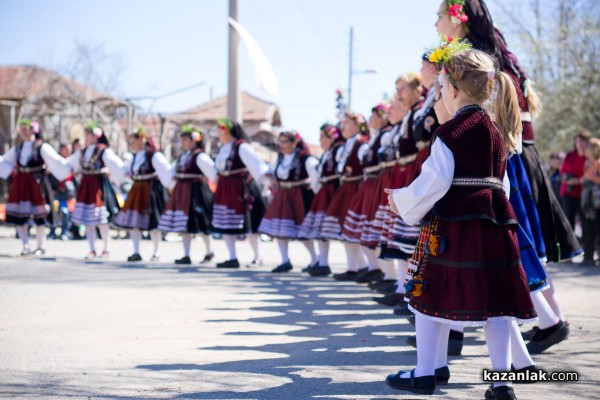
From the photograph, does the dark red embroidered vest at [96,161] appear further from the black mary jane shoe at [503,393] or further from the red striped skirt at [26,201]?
the black mary jane shoe at [503,393]

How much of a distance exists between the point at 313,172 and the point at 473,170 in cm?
→ 718

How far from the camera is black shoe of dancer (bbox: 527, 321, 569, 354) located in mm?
4977

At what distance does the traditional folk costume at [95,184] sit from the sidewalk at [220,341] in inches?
90.7

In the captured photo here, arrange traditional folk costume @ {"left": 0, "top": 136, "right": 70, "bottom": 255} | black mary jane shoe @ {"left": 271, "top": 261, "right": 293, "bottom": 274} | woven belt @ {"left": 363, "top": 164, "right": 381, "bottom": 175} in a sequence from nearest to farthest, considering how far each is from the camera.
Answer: woven belt @ {"left": 363, "top": 164, "right": 381, "bottom": 175} → black mary jane shoe @ {"left": 271, "top": 261, "right": 293, "bottom": 274} → traditional folk costume @ {"left": 0, "top": 136, "right": 70, "bottom": 255}

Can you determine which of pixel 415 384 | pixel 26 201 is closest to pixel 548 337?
pixel 415 384

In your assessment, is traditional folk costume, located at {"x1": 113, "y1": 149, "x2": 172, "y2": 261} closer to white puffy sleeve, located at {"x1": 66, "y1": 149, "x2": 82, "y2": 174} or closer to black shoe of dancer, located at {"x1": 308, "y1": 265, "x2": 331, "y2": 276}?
white puffy sleeve, located at {"x1": 66, "y1": 149, "x2": 82, "y2": 174}

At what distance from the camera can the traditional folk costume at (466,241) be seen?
368 cm

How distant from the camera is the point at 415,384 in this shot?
379 centimetres

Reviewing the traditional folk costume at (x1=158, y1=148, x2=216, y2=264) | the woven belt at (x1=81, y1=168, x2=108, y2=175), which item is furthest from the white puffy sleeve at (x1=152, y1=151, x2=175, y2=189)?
the woven belt at (x1=81, y1=168, x2=108, y2=175)

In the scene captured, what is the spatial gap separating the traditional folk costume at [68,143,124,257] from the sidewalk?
90.7 inches

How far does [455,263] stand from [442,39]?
1223mm

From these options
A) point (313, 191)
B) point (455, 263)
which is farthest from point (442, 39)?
point (313, 191)

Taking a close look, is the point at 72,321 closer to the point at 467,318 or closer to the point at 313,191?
the point at 467,318

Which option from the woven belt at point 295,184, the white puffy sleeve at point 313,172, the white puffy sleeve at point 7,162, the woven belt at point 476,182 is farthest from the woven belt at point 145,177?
the woven belt at point 476,182
